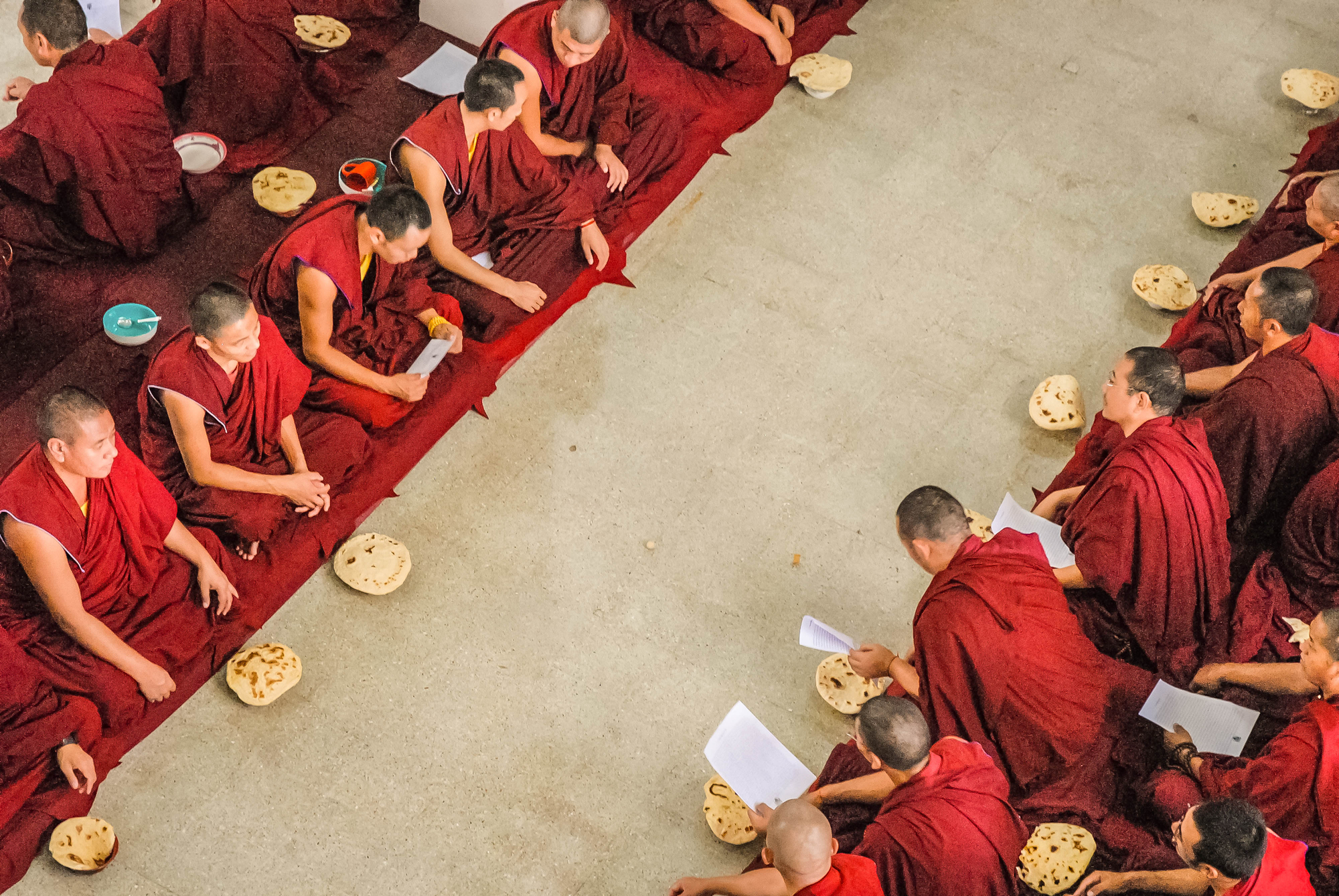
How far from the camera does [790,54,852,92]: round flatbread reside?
7.07m

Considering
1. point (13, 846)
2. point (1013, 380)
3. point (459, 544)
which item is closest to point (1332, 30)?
point (1013, 380)

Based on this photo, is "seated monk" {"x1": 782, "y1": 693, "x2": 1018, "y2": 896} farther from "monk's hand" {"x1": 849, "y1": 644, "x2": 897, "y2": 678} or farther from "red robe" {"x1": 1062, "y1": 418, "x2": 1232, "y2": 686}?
"red robe" {"x1": 1062, "y1": 418, "x2": 1232, "y2": 686}

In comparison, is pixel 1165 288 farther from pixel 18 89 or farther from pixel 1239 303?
pixel 18 89

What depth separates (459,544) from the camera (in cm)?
519

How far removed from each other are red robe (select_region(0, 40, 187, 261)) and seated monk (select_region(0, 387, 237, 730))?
1.72m

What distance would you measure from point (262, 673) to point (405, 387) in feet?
4.26

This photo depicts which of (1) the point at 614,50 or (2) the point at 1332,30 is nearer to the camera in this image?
(1) the point at 614,50

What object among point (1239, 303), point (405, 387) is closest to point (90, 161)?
point (405, 387)

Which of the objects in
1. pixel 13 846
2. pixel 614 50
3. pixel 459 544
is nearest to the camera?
pixel 13 846

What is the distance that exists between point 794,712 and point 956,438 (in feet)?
5.30

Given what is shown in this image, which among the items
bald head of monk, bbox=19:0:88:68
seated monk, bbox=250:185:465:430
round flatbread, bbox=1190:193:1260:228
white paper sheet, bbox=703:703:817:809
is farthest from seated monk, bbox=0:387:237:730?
round flatbread, bbox=1190:193:1260:228

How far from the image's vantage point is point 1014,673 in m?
4.27

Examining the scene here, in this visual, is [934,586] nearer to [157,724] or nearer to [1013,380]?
[1013,380]

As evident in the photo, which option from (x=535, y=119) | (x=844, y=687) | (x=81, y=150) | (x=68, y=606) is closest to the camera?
(x=68, y=606)
